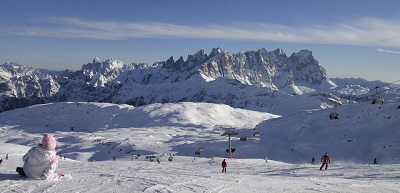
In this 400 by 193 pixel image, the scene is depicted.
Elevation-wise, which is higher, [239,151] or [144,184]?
[144,184]

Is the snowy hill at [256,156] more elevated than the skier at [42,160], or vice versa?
the skier at [42,160]

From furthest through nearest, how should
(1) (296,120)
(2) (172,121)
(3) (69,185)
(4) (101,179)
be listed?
(2) (172,121) < (1) (296,120) < (4) (101,179) < (3) (69,185)

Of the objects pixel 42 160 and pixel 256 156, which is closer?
pixel 42 160

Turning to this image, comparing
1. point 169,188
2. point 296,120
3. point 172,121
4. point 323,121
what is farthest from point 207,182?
point 172,121

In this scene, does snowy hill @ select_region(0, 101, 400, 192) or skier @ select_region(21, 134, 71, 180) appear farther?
snowy hill @ select_region(0, 101, 400, 192)

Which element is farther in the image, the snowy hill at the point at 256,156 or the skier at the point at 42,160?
the snowy hill at the point at 256,156

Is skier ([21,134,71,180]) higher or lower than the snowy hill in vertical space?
higher

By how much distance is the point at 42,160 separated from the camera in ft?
37.1

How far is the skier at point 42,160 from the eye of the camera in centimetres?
1129

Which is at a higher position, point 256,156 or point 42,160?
point 42,160

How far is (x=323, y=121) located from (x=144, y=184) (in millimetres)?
85399

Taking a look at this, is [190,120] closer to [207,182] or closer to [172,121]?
[172,121]

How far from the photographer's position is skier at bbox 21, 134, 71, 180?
11289 millimetres

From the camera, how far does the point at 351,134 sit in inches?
2970
